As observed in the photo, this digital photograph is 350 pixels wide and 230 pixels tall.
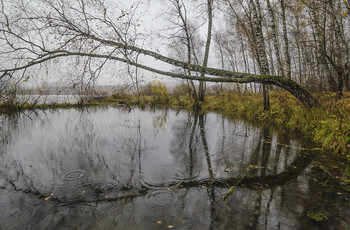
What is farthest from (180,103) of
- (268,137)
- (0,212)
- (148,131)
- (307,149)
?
(0,212)

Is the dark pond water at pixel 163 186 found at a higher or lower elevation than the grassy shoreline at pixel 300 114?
lower

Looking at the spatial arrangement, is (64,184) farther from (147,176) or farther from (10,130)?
(10,130)

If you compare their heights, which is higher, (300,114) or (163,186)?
(300,114)

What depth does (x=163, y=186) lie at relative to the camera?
3.12 metres

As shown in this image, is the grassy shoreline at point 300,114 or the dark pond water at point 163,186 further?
the grassy shoreline at point 300,114

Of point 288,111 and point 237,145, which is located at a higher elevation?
point 288,111

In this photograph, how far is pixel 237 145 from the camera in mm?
5520

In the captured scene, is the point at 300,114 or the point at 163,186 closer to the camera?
the point at 163,186

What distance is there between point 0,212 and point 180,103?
53.1 feet

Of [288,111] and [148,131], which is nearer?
[148,131]

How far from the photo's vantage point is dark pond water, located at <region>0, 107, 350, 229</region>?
7.55 ft

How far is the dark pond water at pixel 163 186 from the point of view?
230 cm

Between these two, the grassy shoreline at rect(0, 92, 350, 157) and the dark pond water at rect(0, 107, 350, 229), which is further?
the grassy shoreline at rect(0, 92, 350, 157)

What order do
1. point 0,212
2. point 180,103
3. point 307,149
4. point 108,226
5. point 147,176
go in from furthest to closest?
1. point 180,103
2. point 307,149
3. point 147,176
4. point 0,212
5. point 108,226
